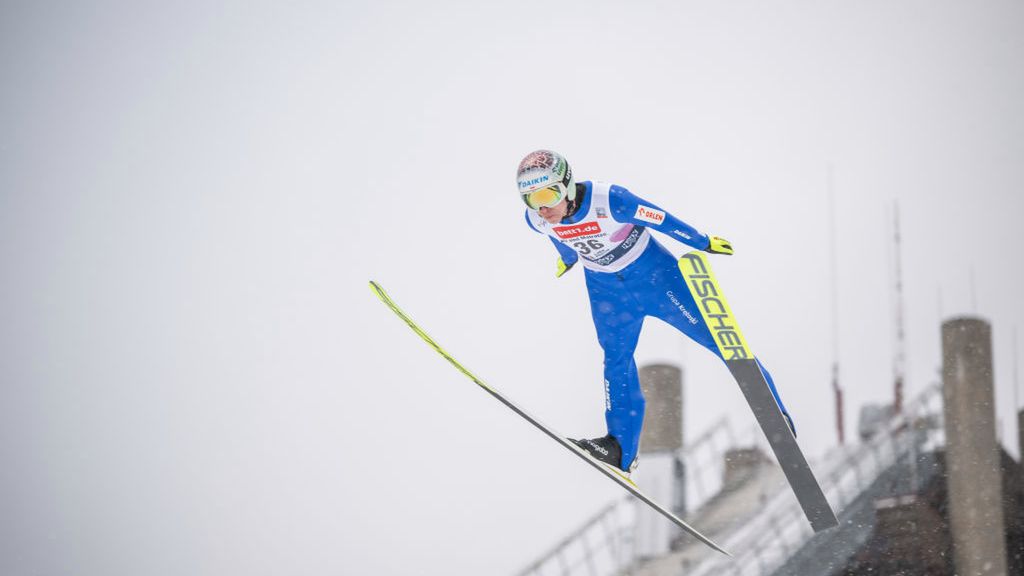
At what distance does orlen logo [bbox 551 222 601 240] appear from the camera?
4.60 meters

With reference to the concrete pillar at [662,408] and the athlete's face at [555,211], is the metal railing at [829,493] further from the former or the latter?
the athlete's face at [555,211]

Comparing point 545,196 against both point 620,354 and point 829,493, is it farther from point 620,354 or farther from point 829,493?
point 829,493

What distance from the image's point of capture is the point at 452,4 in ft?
277

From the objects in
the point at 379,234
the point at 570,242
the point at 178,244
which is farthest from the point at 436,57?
the point at 570,242

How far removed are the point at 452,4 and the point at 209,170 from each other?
4769cm

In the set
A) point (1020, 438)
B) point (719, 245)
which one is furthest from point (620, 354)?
point (1020, 438)

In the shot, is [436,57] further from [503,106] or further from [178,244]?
[178,244]

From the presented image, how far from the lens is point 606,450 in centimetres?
494

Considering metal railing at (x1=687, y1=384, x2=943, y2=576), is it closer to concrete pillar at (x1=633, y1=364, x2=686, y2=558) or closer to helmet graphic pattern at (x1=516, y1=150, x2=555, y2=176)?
concrete pillar at (x1=633, y1=364, x2=686, y2=558)

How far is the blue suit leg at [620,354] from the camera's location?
493 centimetres

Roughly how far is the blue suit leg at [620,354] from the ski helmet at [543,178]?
28.0 inches

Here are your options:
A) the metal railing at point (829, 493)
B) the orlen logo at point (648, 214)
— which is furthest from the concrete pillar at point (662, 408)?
the orlen logo at point (648, 214)

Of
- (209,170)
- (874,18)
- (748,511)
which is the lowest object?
(748,511)

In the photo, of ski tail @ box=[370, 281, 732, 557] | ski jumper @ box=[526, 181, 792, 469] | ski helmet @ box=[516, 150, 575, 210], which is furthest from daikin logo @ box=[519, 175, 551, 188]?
ski tail @ box=[370, 281, 732, 557]
